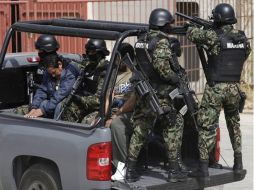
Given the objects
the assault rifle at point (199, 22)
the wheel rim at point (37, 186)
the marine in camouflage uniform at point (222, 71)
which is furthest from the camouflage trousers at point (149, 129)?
the assault rifle at point (199, 22)

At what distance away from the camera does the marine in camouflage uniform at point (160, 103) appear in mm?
6055

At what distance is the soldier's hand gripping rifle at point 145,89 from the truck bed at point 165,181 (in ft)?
1.88

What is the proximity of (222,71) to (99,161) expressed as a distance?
1776mm

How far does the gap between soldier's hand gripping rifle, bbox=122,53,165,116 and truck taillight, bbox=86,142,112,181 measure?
0.51 meters

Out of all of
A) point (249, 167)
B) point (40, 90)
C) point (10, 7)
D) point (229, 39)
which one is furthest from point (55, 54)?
point (10, 7)

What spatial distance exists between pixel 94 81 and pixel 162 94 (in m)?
0.88

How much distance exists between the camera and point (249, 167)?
9227mm

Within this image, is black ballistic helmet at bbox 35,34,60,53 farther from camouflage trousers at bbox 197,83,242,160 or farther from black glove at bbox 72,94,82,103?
camouflage trousers at bbox 197,83,242,160

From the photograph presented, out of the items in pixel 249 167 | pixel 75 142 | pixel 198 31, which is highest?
pixel 198 31

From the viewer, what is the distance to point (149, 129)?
6184mm

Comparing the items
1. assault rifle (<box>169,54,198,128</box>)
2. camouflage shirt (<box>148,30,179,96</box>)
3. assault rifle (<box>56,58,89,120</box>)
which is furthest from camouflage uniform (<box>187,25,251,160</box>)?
assault rifle (<box>56,58,89,120</box>)

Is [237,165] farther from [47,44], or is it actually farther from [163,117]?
[47,44]

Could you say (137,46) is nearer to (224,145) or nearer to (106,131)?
(106,131)

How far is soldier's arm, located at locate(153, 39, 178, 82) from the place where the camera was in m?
6.04
